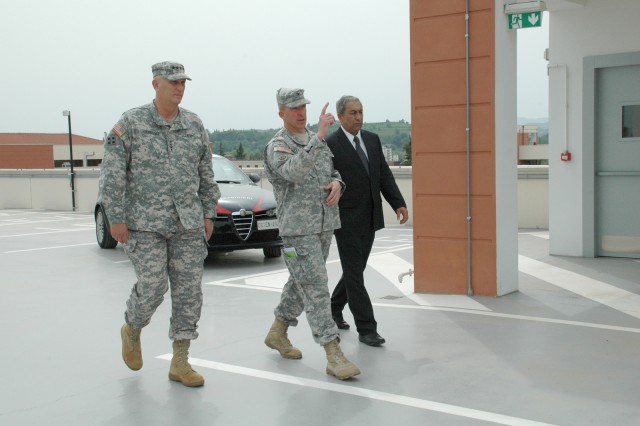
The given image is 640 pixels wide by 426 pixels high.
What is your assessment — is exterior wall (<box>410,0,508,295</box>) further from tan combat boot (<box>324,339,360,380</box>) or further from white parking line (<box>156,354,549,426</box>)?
white parking line (<box>156,354,549,426</box>)

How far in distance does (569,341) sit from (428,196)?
2.42 metres

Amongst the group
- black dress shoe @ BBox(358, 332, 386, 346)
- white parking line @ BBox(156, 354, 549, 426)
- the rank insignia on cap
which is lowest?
white parking line @ BBox(156, 354, 549, 426)

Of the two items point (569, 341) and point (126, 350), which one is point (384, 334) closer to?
point (569, 341)

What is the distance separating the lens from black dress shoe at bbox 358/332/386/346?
5938 mm

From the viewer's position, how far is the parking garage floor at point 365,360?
177 inches

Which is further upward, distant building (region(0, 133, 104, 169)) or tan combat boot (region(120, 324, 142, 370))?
distant building (region(0, 133, 104, 169))

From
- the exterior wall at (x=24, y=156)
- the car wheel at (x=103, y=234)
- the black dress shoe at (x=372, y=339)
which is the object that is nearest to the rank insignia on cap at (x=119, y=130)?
the black dress shoe at (x=372, y=339)

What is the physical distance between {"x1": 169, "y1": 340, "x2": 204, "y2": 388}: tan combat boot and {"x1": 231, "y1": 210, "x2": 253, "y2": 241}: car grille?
18.1 ft

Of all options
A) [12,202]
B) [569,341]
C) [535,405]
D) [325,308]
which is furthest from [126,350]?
[12,202]

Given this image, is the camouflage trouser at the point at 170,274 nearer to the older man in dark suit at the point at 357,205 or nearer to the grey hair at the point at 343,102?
the older man in dark suit at the point at 357,205

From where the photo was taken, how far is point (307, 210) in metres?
5.20

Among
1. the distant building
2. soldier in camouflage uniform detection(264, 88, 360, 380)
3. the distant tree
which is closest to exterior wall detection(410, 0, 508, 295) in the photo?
soldier in camouflage uniform detection(264, 88, 360, 380)

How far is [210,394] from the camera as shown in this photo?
4875mm

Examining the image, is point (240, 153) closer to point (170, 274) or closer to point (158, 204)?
point (170, 274)
